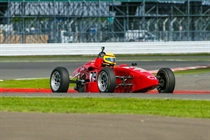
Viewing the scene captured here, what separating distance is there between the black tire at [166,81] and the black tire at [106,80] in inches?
56.4

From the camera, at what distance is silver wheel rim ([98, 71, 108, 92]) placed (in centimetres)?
1628

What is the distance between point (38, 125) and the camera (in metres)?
9.96

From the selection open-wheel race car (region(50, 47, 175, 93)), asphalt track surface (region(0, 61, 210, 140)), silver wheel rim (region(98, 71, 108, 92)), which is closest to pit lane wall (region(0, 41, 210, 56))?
open-wheel race car (region(50, 47, 175, 93))

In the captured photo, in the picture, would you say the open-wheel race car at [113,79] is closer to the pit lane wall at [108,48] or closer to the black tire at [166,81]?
the black tire at [166,81]

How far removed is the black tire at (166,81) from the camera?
16.4m

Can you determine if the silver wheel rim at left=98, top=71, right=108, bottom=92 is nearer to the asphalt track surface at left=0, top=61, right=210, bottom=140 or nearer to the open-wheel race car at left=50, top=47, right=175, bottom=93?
the open-wheel race car at left=50, top=47, right=175, bottom=93

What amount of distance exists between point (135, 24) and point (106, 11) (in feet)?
7.99

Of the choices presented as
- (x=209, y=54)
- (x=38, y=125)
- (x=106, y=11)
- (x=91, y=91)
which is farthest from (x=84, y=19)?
(x=38, y=125)

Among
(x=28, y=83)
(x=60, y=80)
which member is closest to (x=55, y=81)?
(x=60, y=80)

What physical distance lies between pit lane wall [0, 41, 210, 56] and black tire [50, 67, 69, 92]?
24.0 metres

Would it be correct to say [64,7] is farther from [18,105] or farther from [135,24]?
[18,105]

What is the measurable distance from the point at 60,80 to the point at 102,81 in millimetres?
1182

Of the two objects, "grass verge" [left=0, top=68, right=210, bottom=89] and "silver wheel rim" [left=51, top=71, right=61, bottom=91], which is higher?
"silver wheel rim" [left=51, top=71, right=61, bottom=91]

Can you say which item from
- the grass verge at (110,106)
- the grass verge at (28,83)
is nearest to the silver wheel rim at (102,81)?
the grass verge at (110,106)
